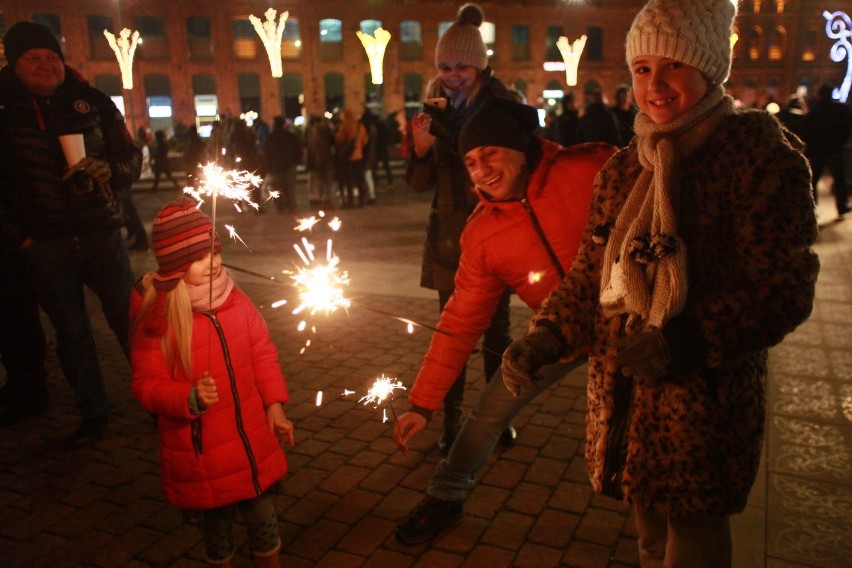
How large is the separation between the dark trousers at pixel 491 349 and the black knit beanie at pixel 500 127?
1.13 m

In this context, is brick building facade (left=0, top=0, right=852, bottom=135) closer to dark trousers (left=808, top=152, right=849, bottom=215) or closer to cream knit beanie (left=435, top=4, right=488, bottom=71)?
dark trousers (left=808, top=152, right=849, bottom=215)

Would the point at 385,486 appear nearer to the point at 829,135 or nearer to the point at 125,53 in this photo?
the point at 829,135

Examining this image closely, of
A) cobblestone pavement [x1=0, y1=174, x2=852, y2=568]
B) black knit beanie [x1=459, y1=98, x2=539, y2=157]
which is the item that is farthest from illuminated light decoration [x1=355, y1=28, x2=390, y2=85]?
black knit beanie [x1=459, y1=98, x2=539, y2=157]

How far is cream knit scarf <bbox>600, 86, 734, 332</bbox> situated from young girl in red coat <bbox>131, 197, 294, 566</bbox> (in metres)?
1.55

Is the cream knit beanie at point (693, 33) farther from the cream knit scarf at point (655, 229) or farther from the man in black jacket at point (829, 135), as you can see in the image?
the man in black jacket at point (829, 135)

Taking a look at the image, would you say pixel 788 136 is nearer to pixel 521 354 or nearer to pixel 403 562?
pixel 521 354

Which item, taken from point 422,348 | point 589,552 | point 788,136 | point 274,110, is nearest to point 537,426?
point 589,552

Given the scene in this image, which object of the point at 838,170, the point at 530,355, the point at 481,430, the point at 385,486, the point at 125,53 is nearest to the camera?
the point at 530,355

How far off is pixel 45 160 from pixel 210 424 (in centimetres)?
256

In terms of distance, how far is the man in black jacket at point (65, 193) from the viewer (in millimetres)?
4344

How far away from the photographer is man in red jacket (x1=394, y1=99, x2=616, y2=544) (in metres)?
3.12

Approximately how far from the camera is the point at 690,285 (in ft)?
6.81

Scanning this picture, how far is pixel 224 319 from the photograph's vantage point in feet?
9.61

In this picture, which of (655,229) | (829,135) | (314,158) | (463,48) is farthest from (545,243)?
(314,158)
